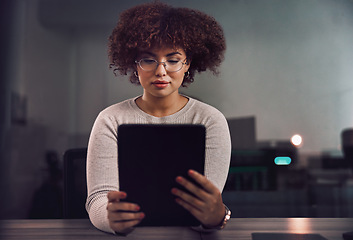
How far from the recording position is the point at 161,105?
753 mm

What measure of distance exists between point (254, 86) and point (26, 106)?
2.17 m

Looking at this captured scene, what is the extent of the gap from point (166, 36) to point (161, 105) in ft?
0.51

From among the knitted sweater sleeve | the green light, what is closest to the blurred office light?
the green light

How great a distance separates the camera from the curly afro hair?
2.40 ft

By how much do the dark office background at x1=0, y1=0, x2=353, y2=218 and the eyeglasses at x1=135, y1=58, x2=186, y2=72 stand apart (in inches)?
75.7

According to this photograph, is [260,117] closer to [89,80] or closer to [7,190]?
[89,80]

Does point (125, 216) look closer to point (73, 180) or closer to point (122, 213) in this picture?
point (122, 213)

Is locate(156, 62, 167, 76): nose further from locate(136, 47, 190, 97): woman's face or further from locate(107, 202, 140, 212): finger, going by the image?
locate(107, 202, 140, 212): finger

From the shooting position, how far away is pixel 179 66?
74 centimetres

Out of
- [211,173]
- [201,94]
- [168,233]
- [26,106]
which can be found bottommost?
[168,233]

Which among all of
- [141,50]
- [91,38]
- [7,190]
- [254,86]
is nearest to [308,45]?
[254,86]

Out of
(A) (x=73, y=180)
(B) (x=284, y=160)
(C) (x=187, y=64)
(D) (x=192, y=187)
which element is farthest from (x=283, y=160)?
(D) (x=192, y=187)

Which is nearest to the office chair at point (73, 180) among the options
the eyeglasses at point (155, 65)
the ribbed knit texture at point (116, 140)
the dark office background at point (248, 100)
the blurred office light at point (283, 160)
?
the ribbed knit texture at point (116, 140)

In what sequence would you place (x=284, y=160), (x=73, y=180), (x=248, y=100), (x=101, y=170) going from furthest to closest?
(x=284, y=160) < (x=248, y=100) < (x=73, y=180) < (x=101, y=170)
